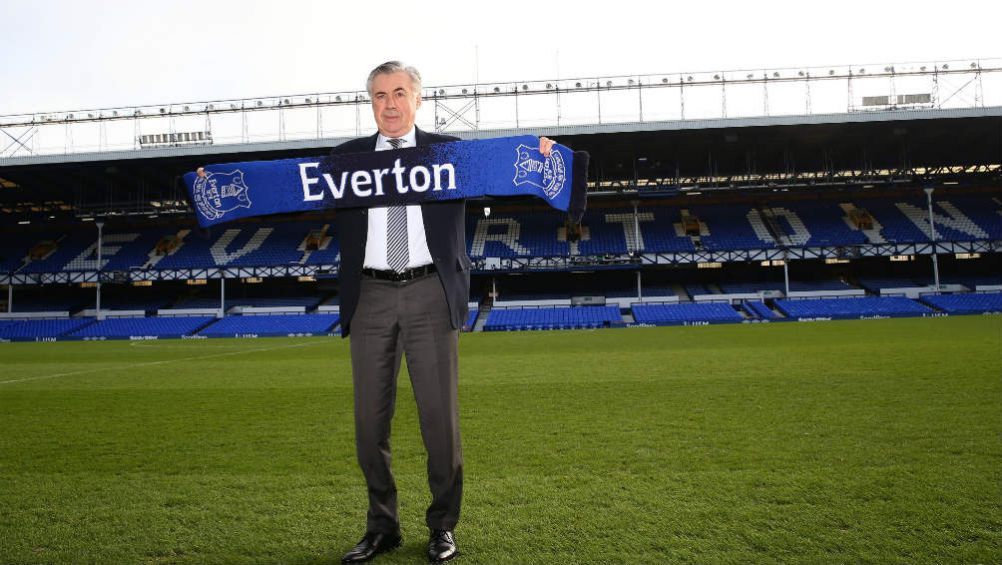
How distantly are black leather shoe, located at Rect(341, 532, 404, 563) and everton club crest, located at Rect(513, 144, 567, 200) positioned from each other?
1.97 m

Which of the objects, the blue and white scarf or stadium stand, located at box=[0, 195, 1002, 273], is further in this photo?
stadium stand, located at box=[0, 195, 1002, 273]

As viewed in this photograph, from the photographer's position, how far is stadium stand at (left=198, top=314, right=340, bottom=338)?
33.3 m

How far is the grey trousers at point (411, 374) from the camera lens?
120 inches

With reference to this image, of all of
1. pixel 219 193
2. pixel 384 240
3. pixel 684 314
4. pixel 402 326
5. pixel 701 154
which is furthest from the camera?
pixel 701 154

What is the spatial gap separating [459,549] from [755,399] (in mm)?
5339

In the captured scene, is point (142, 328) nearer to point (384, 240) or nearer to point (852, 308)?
point (384, 240)

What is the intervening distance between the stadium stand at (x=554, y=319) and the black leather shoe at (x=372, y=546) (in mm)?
29638

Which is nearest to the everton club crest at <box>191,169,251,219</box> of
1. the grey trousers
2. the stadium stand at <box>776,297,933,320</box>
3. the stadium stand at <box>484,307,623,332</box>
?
the grey trousers

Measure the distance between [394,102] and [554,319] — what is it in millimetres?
30716

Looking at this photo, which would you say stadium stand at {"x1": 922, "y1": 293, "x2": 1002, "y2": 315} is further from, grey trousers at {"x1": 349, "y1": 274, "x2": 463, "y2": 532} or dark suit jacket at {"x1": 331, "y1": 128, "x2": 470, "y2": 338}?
grey trousers at {"x1": 349, "y1": 274, "x2": 463, "y2": 532}

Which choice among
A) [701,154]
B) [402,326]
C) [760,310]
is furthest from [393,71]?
[701,154]

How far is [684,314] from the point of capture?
111 ft

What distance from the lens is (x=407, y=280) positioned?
122 inches

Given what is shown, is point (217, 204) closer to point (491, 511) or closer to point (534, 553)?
point (491, 511)
